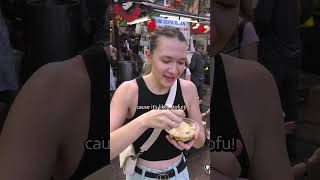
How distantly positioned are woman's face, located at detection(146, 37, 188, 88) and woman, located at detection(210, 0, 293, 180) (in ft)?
0.58

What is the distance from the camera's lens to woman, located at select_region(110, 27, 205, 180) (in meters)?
2.02

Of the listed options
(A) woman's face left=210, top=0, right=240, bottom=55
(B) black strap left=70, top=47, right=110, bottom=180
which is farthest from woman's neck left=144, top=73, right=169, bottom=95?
(A) woman's face left=210, top=0, right=240, bottom=55

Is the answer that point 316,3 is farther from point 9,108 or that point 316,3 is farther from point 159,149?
point 9,108

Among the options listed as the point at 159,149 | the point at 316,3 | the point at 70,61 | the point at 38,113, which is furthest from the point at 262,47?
the point at 38,113

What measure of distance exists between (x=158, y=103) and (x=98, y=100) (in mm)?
253

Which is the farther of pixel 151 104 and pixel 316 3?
pixel 316 3

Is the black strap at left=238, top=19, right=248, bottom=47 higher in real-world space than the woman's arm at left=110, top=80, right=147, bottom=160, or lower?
higher

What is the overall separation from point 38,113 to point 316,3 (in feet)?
4.20

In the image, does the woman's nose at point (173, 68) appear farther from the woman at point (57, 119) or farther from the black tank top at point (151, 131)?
the woman at point (57, 119)

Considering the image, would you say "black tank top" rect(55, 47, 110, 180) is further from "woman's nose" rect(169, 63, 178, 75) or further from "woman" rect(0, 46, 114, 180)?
"woman's nose" rect(169, 63, 178, 75)

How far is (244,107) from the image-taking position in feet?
7.18

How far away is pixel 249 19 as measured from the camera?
214 cm

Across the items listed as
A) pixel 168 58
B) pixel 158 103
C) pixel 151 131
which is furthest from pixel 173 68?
pixel 151 131

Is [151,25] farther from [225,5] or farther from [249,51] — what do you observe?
[249,51]
